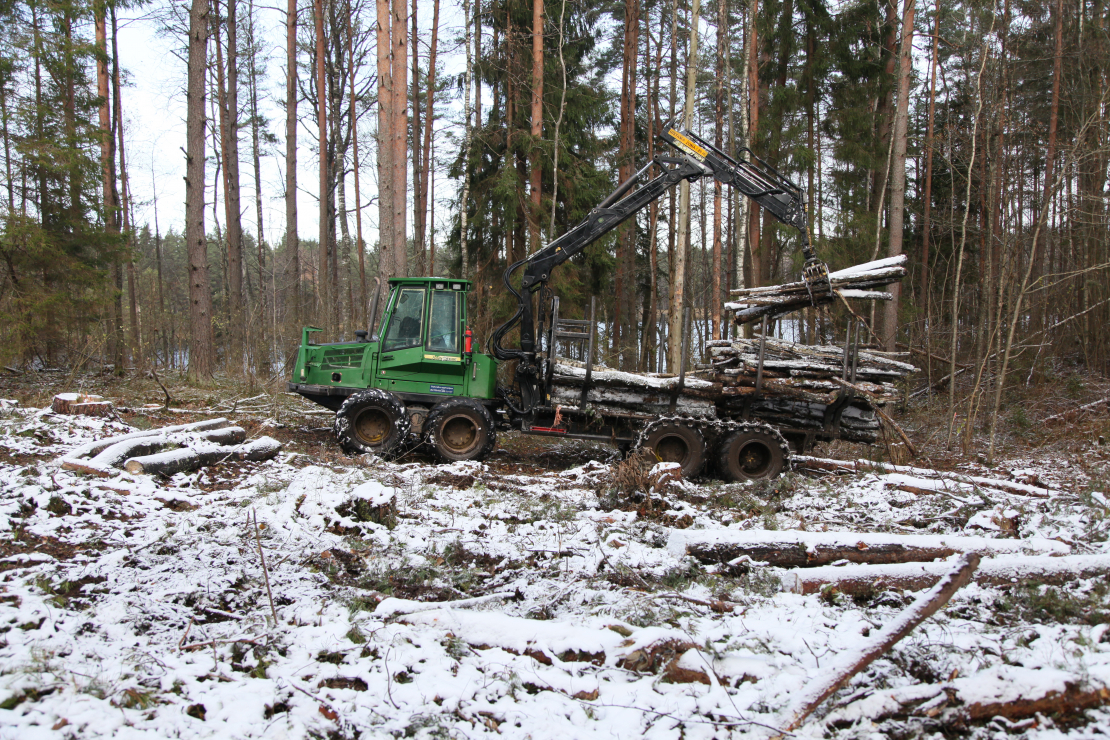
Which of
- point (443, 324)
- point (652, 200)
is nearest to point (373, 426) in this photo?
point (443, 324)

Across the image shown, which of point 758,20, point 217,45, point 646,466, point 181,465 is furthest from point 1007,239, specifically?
point 217,45

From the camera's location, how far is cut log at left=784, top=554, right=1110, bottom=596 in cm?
361

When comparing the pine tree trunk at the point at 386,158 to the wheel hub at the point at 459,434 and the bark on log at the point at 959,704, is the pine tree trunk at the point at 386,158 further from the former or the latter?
the bark on log at the point at 959,704

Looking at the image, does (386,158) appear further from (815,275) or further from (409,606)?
(409,606)

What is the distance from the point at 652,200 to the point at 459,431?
14.0 ft

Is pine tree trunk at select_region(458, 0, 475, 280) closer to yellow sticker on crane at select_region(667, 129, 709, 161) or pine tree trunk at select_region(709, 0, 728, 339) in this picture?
pine tree trunk at select_region(709, 0, 728, 339)

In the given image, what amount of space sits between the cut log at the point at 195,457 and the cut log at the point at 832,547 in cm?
485

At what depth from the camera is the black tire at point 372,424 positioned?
815 cm

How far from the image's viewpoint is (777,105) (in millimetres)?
15227

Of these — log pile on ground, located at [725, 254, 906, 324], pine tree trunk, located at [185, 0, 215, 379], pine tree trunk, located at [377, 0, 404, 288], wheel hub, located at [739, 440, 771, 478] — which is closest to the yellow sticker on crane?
log pile on ground, located at [725, 254, 906, 324]

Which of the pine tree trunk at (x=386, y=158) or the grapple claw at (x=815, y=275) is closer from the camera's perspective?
the grapple claw at (x=815, y=275)

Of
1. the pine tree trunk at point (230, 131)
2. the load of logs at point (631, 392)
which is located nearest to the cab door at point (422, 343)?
the load of logs at point (631, 392)

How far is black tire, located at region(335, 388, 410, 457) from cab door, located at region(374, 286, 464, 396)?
41 centimetres

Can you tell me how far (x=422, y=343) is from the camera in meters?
8.59
